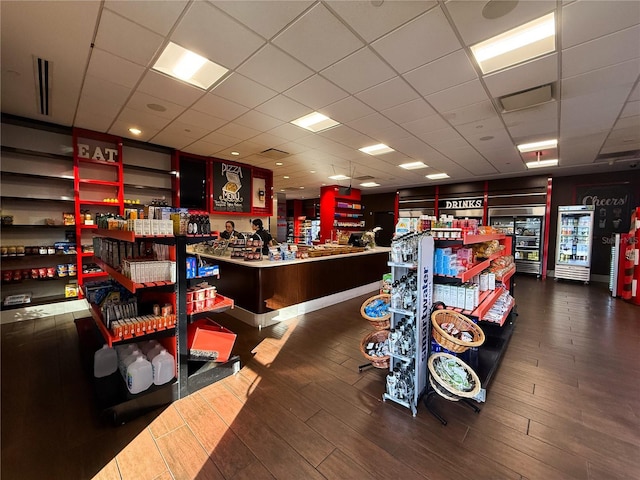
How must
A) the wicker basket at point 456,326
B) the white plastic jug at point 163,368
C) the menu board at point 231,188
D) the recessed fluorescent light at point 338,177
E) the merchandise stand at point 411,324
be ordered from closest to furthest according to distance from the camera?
the wicker basket at point 456,326 → the merchandise stand at point 411,324 → the white plastic jug at point 163,368 → the menu board at point 231,188 → the recessed fluorescent light at point 338,177

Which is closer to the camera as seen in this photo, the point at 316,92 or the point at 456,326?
the point at 456,326

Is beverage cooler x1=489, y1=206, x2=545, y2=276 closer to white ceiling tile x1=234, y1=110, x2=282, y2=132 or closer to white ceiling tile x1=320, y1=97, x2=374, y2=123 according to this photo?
white ceiling tile x1=320, y1=97, x2=374, y2=123

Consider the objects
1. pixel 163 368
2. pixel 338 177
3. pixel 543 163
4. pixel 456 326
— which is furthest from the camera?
pixel 338 177

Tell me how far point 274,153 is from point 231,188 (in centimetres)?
172

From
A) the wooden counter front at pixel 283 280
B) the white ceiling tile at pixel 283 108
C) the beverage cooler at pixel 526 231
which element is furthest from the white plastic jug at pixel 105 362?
the beverage cooler at pixel 526 231

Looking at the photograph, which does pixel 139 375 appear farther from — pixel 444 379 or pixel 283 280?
pixel 444 379

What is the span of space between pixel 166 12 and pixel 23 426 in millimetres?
3391

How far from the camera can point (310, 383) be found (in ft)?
8.66

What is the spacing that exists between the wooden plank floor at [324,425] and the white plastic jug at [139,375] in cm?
25

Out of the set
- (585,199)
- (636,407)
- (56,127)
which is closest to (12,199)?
(56,127)

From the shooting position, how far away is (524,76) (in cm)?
293

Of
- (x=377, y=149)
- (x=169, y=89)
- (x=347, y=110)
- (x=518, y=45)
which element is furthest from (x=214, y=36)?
(x=377, y=149)

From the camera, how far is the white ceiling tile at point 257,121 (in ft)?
13.4

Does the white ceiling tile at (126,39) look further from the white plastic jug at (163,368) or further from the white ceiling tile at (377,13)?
the white plastic jug at (163,368)
